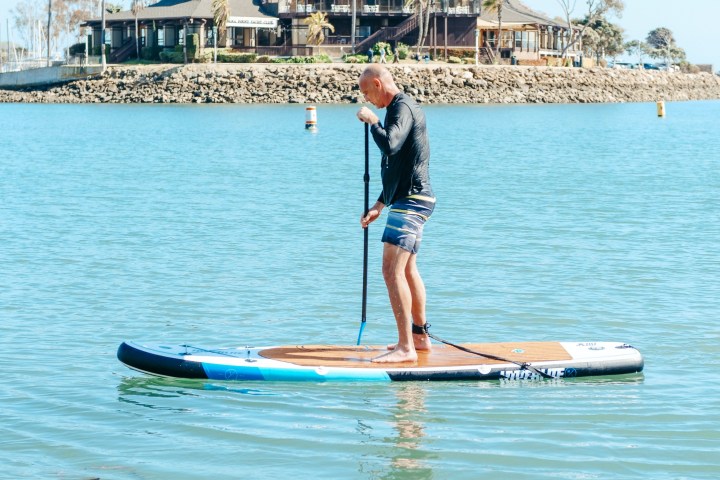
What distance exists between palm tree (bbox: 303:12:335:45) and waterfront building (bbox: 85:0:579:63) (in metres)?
0.65

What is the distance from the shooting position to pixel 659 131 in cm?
6141

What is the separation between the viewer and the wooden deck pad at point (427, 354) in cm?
988

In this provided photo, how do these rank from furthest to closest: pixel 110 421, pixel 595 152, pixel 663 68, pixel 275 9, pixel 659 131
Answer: pixel 663 68 → pixel 275 9 → pixel 659 131 → pixel 595 152 → pixel 110 421

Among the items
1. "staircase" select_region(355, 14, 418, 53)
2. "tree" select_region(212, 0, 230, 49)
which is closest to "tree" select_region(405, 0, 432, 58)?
"staircase" select_region(355, 14, 418, 53)

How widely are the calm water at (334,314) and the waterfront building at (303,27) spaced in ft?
192

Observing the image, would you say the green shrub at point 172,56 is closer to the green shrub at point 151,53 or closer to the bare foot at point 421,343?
the green shrub at point 151,53

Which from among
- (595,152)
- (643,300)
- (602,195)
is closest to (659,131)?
(595,152)

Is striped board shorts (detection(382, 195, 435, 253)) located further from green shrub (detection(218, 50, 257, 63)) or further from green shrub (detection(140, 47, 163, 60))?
green shrub (detection(140, 47, 163, 60))

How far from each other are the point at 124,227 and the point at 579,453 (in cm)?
1480

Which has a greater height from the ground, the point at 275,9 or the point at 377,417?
the point at 275,9

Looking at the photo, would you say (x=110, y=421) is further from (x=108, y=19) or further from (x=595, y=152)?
(x=108, y=19)

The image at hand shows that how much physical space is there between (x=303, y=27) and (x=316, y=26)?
3.25 metres

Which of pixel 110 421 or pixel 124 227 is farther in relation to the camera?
pixel 124 227

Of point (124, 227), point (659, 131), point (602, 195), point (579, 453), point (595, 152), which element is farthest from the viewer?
point (659, 131)
